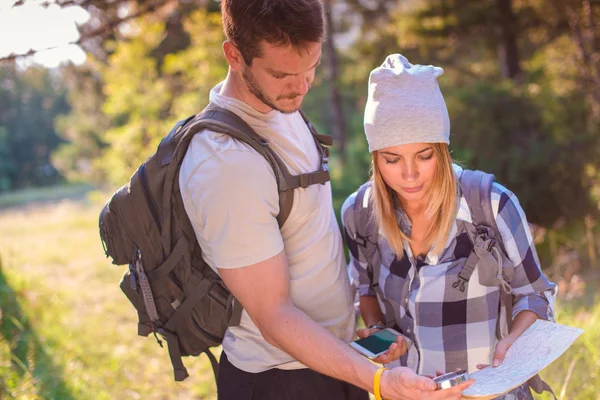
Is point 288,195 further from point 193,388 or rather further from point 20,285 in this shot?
point 20,285

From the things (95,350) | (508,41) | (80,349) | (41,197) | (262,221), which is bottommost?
(41,197)

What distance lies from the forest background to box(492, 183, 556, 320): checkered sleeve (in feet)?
1.07

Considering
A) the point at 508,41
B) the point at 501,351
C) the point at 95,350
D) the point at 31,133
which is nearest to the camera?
the point at 501,351

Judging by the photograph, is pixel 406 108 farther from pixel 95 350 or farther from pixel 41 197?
pixel 41 197

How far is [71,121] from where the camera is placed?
3262cm

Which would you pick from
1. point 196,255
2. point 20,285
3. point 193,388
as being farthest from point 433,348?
point 20,285

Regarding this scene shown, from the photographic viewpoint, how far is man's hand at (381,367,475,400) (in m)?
1.64

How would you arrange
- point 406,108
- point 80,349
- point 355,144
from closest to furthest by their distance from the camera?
point 406,108
point 80,349
point 355,144

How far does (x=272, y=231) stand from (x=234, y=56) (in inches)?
23.1

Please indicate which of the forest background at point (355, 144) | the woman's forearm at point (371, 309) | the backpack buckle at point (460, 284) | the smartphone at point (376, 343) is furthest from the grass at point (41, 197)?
the backpack buckle at point (460, 284)

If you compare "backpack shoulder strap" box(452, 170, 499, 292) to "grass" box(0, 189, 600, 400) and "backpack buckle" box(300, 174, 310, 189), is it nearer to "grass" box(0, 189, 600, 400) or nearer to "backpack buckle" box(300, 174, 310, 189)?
"backpack buckle" box(300, 174, 310, 189)

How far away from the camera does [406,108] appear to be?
200 cm

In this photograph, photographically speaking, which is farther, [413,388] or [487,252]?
[487,252]

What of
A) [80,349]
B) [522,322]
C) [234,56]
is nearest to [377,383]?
[522,322]
